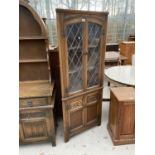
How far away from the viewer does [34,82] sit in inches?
78.8

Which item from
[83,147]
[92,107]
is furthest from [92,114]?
[83,147]

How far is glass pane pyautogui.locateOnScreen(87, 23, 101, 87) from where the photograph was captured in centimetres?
183

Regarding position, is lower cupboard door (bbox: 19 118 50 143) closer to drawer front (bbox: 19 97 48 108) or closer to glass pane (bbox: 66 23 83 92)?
drawer front (bbox: 19 97 48 108)

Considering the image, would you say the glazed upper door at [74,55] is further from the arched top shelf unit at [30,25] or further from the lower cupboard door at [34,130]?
the lower cupboard door at [34,130]

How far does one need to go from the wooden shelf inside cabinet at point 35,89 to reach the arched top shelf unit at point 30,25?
0.60 m

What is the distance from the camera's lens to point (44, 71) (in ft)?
6.55

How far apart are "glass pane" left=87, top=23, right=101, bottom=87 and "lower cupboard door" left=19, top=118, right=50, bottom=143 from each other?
0.81 meters

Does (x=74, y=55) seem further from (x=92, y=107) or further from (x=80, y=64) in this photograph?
(x=92, y=107)

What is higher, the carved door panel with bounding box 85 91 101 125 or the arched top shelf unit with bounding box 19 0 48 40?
the arched top shelf unit with bounding box 19 0 48 40

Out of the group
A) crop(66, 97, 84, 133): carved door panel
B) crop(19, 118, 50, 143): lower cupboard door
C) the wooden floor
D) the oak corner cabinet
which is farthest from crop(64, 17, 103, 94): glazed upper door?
the wooden floor

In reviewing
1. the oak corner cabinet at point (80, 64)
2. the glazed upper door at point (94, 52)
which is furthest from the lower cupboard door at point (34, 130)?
the glazed upper door at point (94, 52)
